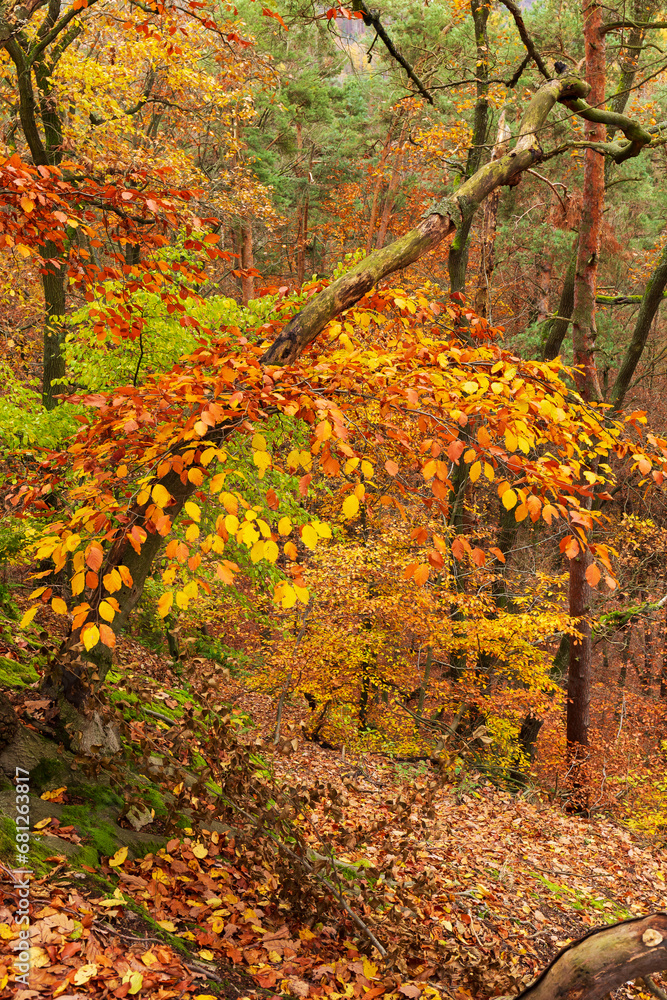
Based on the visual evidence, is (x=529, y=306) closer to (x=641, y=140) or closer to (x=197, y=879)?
(x=641, y=140)

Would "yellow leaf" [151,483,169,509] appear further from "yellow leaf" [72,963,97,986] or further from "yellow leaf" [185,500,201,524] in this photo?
"yellow leaf" [72,963,97,986]

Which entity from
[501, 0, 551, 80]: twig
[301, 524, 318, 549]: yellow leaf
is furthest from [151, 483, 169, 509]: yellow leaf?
[501, 0, 551, 80]: twig

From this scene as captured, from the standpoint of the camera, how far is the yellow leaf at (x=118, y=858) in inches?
122

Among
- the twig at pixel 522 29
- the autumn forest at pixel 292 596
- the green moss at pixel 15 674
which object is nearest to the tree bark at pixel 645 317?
the autumn forest at pixel 292 596

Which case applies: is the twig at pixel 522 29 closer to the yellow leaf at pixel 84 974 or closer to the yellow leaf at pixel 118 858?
the yellow leaf at pixel 118 858

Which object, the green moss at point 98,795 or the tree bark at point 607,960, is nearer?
the tree bark at point 607,960

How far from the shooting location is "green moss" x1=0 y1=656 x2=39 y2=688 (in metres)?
3.75

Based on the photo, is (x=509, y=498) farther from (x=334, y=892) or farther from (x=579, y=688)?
(x=579, y=688)

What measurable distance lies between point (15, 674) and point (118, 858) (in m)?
1.36

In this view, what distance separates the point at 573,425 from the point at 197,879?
310 cm

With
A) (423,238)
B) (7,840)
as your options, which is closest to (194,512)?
(7,840)

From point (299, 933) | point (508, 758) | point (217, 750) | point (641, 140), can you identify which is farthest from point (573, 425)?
point (508, 758)

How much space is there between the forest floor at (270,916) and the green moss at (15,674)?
105 millimetres

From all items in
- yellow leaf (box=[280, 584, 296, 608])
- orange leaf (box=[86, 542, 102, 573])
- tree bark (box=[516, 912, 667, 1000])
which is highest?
orange leaf (box=[86, 542, 102, 573])
